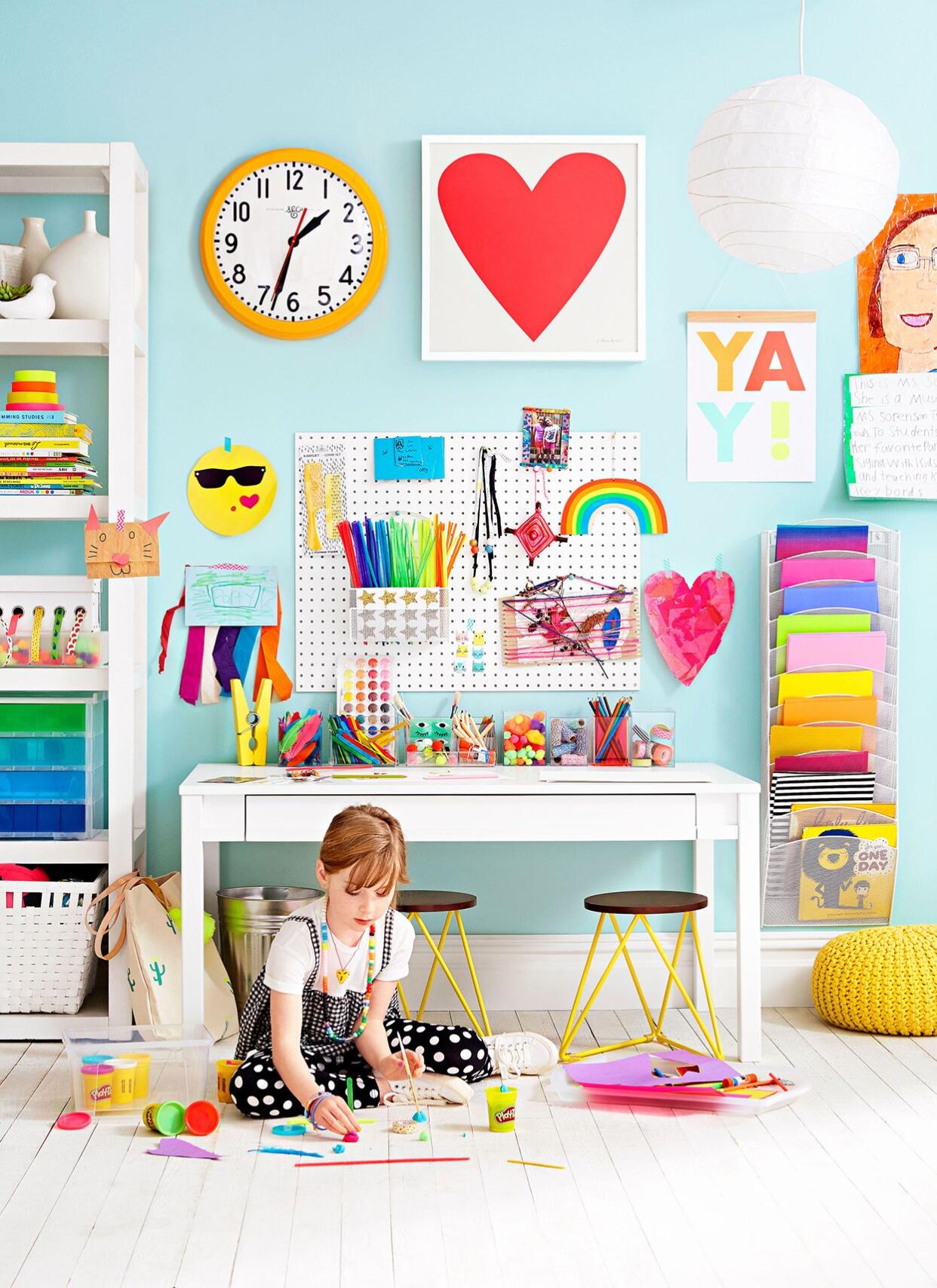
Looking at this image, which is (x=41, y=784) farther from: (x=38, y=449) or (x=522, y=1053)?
(x=522, y=1053)

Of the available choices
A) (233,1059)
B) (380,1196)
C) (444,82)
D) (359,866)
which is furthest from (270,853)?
(444,82)

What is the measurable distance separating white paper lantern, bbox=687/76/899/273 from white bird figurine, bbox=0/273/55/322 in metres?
1.65

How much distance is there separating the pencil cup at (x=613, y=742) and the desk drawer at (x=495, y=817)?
36cm

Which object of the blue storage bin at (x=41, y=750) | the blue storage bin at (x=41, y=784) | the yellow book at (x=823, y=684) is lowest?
the blue storage bin at (x=41, y=784)

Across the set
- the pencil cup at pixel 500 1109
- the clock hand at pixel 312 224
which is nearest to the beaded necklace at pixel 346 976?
the pencil cup at pixel 500 1109

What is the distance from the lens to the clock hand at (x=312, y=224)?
3398 mm

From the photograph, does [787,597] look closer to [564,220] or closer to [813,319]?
[813,319]

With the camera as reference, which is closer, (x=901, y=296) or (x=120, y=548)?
(x=120, y=548)

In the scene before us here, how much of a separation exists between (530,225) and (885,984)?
207 centimetres

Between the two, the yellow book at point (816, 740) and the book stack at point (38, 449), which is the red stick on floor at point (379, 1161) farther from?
the book stack at point (38, 449)

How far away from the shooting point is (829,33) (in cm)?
347

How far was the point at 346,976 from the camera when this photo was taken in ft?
8.81

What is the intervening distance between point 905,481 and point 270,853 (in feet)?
6.30

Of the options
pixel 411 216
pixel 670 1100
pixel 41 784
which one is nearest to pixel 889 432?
pixel 411 216
